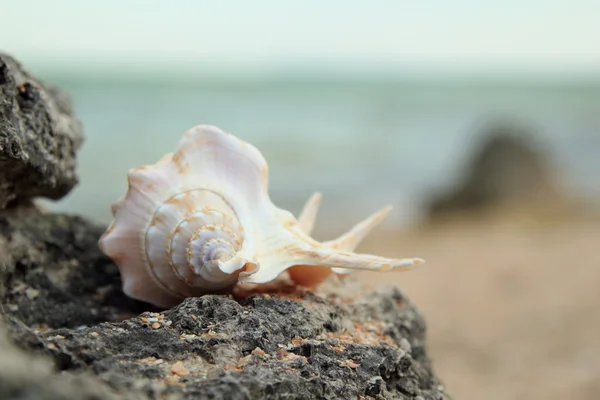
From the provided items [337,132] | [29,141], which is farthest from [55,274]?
[337,132]

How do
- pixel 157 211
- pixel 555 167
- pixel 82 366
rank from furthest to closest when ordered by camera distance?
pixel 555 167 → pixel 157 211 → pixel 82 366

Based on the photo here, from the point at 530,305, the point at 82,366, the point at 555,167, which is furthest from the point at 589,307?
the point at 555,167

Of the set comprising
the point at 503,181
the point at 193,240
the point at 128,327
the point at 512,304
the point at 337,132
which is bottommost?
the point at 128,327

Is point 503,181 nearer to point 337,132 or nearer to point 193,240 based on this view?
point 193,240

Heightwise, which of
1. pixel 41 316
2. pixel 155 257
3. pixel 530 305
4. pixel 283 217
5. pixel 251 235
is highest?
pixel 530 305

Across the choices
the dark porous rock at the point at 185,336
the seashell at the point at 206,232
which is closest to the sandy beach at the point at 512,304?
the dark porous rock at the point at 185,336

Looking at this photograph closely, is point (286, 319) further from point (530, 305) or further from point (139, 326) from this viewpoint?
point (530, 305)

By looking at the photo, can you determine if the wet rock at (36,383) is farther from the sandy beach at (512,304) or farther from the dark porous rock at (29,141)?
the sandy beach at (512,304)

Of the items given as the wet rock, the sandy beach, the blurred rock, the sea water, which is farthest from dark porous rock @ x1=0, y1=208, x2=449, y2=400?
the blurred rock
